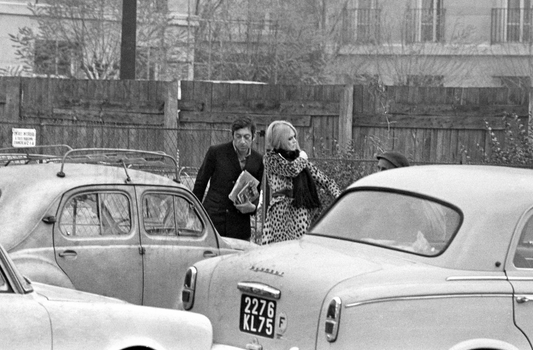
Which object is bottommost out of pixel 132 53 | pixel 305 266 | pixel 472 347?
pixel 472 347

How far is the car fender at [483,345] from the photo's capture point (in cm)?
594

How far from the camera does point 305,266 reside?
20.5 ft

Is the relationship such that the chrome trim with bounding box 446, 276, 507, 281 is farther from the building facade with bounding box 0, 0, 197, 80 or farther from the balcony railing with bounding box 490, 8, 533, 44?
the balcony railing with bounding box 490, 8, 533, 44

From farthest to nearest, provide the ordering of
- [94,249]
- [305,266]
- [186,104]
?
[186,104] → [94,249] → [305,266]

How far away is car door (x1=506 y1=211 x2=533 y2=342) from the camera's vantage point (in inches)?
243

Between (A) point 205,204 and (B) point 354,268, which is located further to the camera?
(A) point 205,204

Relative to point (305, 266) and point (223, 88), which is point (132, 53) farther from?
point (305, 266)

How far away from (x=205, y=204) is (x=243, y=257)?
339 centimetres

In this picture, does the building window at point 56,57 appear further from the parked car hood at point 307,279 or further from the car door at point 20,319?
the car door at point 20,319

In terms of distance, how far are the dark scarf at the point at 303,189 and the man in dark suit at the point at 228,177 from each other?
2.26ft

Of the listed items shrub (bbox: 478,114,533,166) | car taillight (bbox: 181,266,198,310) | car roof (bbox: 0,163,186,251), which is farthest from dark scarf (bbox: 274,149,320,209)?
shrub (bbox: 478,114,533,166)

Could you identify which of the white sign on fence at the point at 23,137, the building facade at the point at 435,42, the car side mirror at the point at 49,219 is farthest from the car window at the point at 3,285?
the building facade at the point at 435,42

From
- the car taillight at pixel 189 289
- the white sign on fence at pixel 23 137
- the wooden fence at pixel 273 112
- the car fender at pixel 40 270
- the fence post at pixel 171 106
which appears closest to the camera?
the car taillight at pixel 189 289

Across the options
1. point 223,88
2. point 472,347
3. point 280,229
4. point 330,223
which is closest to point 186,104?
point 223,88
